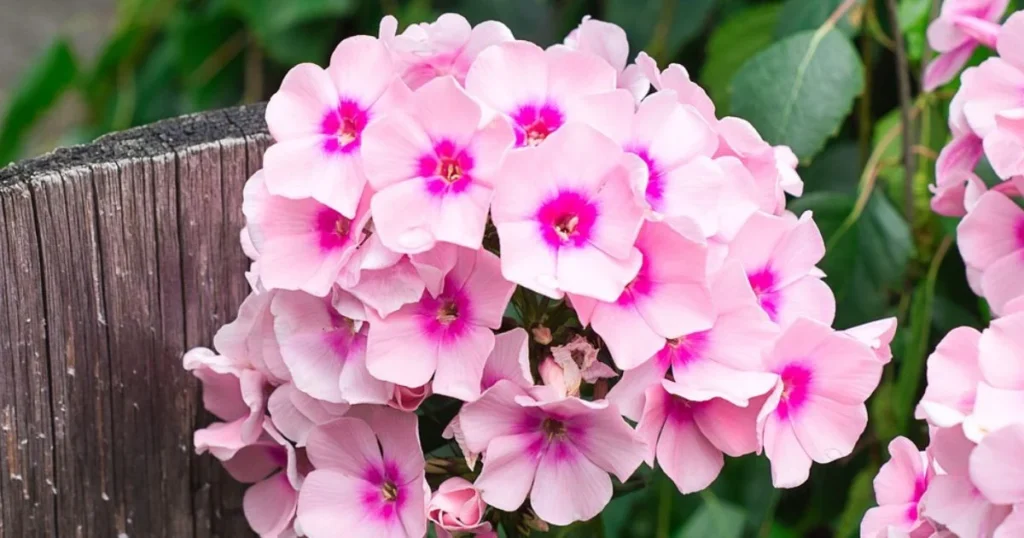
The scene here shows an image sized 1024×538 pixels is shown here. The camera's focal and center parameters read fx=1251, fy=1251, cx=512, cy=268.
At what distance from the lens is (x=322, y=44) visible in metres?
1.71

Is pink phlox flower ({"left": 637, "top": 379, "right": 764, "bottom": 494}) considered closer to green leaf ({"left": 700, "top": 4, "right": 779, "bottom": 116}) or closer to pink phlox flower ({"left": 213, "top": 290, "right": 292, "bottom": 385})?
pink phlox flower ({"left": 213, "top": 290, "right": 292, "bottom": 385})

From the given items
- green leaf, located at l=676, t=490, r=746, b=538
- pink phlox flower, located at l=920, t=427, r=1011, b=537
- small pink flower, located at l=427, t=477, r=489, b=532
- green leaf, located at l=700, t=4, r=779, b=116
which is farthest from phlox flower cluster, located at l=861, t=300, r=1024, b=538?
green leaf, located at l=700, t=4, r=779, b=116

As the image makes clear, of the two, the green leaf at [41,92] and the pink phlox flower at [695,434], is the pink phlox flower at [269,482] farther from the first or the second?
the green leaf at [41,92]

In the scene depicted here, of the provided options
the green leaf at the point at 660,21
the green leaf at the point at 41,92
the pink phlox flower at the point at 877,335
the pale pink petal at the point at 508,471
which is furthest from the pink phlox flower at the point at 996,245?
the green leaf at the point at 41,92

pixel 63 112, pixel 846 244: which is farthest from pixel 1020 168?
pixel 63 112

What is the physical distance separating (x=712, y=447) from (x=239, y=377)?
292mm

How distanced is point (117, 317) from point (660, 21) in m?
0.83

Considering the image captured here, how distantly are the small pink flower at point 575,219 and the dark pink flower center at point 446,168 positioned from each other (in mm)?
28

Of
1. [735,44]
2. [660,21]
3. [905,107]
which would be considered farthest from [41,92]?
[905,107]

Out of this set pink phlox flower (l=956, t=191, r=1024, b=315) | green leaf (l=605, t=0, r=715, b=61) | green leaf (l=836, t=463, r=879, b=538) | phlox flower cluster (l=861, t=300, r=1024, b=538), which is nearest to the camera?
phlox flower cluster (l=861, t=300, r=1024, b=538)

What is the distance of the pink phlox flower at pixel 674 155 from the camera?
651 millimetres

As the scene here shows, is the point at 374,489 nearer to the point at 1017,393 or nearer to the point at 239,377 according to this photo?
the point at 239,377

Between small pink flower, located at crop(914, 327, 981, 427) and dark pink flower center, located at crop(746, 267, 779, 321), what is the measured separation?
0.11 metres

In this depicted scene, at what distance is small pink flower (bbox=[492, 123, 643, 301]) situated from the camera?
0.62 metres
